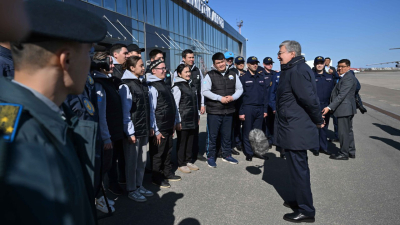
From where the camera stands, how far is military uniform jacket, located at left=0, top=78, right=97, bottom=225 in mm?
748

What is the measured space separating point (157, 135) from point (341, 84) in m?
4.31

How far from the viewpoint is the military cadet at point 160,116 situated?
4.42 metres

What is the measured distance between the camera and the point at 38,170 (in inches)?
30.6

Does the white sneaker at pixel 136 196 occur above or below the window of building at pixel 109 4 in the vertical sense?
below

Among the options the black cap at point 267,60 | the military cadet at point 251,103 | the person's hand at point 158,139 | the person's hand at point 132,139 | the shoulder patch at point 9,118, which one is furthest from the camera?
the black cap at point 267,60

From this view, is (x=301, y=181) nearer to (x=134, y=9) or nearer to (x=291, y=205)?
(x=291, y=205)

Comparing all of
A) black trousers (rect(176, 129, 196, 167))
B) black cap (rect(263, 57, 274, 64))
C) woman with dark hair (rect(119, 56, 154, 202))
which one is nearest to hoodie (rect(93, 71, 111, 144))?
woman with dark hair (rect(119, 56, 154, 202))

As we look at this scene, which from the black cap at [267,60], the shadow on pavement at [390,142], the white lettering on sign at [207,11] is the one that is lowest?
the shadow on pavement at [390,142]

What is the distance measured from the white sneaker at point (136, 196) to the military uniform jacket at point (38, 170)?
10.3ft

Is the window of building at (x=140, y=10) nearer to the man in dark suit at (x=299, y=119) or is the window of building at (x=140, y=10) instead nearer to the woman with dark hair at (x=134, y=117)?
the woman with dark hair at (x=134, y=117)

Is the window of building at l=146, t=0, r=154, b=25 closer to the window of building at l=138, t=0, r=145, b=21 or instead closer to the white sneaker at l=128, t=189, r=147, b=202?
the window of building at l=138, t=0, r=145, b=21

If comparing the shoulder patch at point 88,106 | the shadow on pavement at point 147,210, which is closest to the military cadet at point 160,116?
the shadow on pavement at point 147,210

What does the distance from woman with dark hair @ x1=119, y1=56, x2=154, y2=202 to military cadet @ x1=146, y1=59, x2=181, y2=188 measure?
0.28 meters

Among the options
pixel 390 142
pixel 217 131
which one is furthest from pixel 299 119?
pixel 390 142
